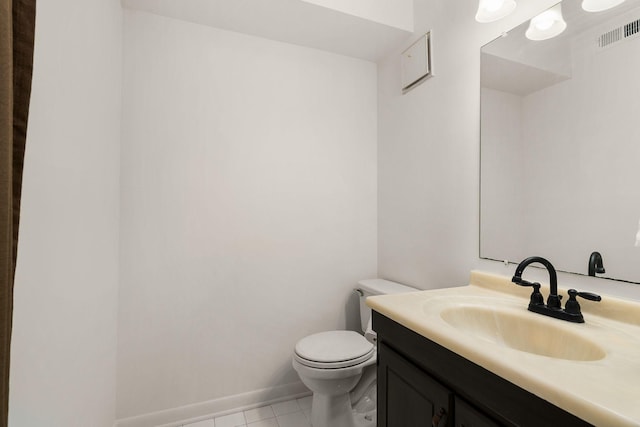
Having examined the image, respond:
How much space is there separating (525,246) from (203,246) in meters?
1.59

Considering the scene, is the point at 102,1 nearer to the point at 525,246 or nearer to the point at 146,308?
the point at 146,308

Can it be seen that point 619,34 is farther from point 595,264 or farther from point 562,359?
point 562,359

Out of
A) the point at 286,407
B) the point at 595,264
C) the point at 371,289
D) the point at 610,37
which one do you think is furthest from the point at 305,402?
the point at 610,37

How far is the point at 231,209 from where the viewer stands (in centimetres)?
184

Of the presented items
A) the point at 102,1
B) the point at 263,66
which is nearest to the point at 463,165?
the point at 263,66

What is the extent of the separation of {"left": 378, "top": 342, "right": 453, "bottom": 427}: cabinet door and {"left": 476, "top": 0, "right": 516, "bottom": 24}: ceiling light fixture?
1.40 meters

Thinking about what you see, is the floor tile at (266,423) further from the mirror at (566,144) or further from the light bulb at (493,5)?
the light bulb at (493,5)

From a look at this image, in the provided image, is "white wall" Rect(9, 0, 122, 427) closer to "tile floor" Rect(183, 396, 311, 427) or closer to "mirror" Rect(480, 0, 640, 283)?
"tile floor" Rect(183, 396, 311, 427)

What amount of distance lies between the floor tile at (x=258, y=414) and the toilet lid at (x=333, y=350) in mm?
517

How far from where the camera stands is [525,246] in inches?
47.9

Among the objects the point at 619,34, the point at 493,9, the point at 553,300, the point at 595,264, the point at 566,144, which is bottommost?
the point at 553,300

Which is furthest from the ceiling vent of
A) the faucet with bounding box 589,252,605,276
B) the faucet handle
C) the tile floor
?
the tile floor

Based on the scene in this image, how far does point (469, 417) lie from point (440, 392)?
9 centimetres

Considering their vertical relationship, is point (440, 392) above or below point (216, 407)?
above
